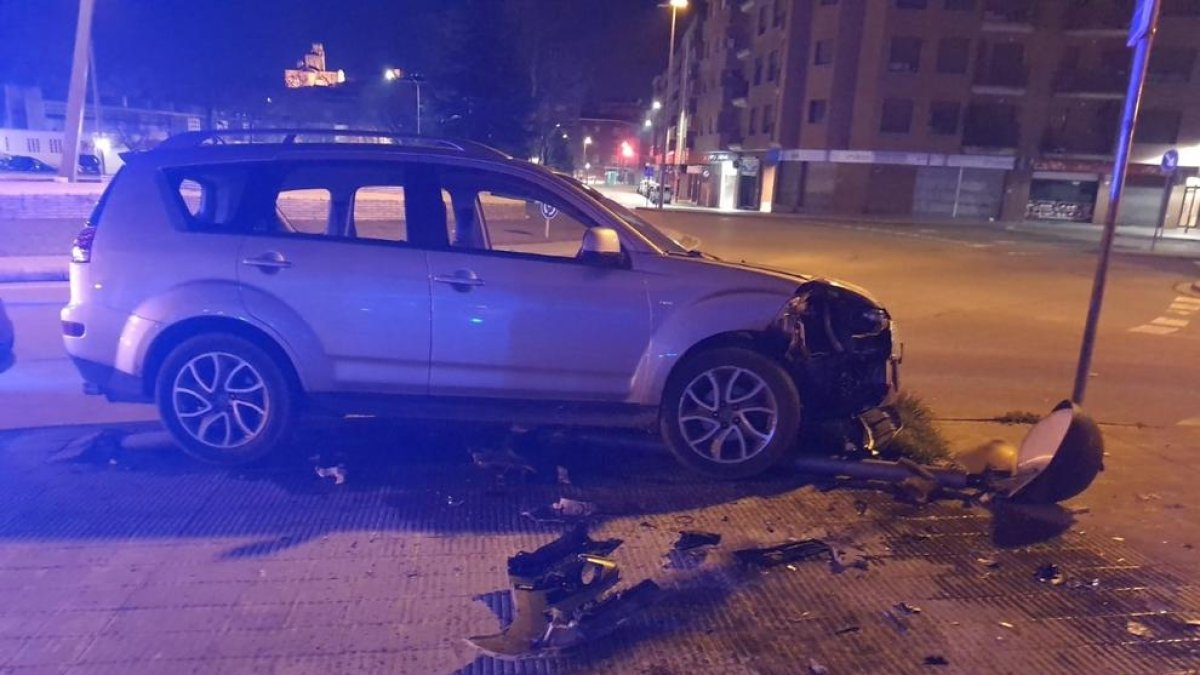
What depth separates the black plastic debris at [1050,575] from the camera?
3.98 meters

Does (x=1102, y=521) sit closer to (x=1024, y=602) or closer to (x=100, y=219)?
(x=1024, y=602)

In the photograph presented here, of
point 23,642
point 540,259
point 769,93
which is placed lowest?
point 23,642

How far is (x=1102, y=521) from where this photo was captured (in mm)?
4719

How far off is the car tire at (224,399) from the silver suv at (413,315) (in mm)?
11

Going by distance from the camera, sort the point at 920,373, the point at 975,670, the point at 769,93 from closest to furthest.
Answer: the point at 975,670, the point at 920,373, the point at 769,93

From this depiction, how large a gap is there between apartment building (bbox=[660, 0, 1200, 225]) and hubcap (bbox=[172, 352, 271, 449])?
4512cm

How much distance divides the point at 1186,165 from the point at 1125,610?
50422 millimetres

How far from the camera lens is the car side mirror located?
484 cm

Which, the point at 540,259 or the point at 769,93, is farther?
the point at 769,93

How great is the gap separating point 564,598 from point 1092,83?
51.9 m

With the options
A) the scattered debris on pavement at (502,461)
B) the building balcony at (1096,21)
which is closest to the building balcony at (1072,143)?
the building balcony at (1096,21)

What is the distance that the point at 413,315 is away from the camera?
4.95m

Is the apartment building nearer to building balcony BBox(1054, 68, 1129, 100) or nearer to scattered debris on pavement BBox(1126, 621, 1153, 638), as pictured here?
building balcony BBox(1054, 68, 1129, 100)

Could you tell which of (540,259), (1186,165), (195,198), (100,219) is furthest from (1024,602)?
(1186,165)
